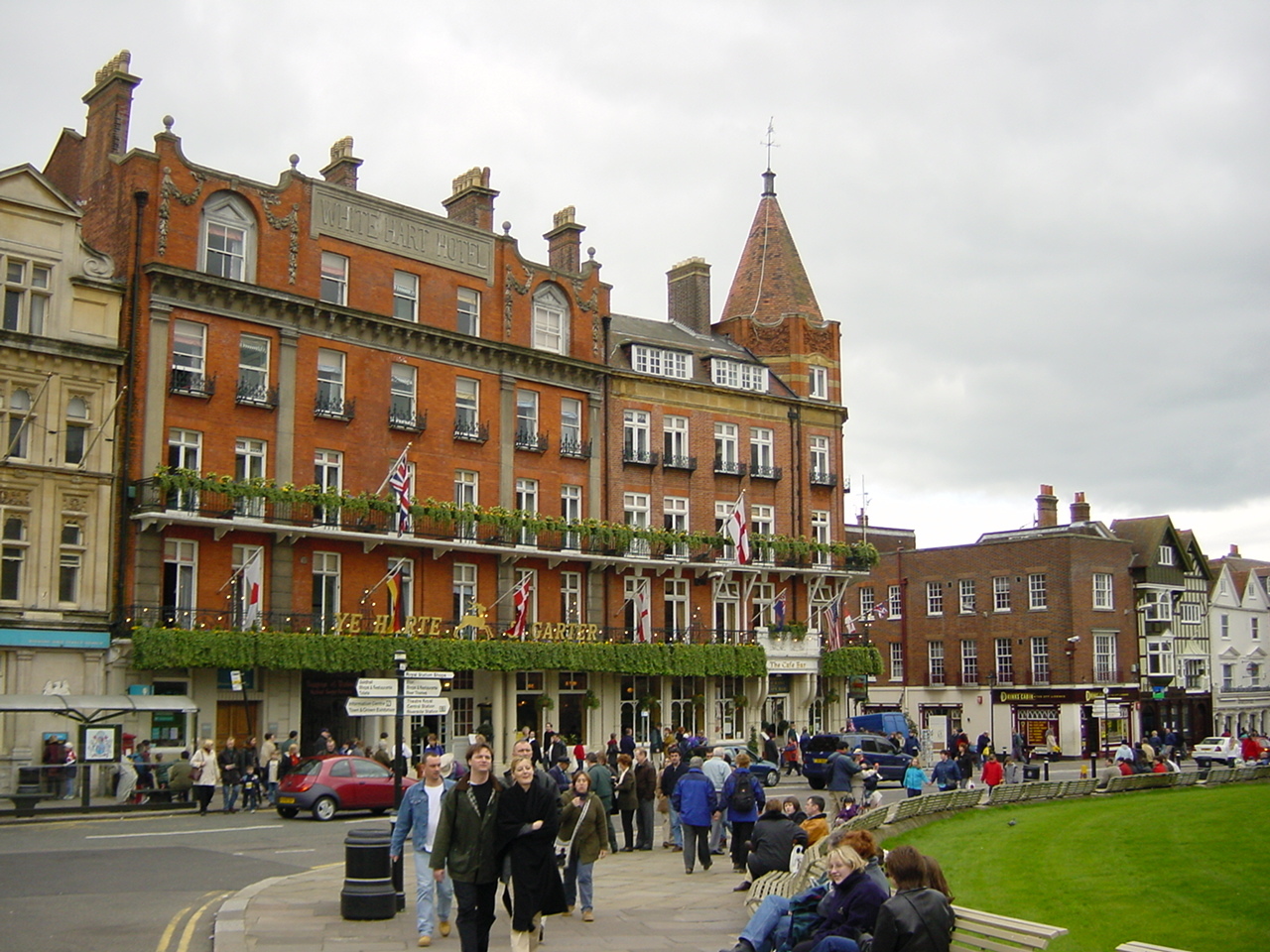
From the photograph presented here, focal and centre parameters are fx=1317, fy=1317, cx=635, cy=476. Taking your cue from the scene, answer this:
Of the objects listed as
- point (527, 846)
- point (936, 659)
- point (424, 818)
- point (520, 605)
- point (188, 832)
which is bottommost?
point (188, 832)

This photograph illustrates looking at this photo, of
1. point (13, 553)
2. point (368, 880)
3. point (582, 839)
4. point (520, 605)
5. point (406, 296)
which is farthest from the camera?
point (406, 296)

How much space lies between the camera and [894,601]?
73.1 m

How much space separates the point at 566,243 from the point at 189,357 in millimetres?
16844

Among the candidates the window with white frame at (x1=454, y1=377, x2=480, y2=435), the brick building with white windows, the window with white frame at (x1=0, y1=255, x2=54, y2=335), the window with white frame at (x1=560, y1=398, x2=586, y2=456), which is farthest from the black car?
the window with white frame at (x1=0, y1=255, x2=54, y2=335)

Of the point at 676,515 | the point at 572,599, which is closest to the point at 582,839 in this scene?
the point at 572,599

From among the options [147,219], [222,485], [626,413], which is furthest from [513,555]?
[147,219]

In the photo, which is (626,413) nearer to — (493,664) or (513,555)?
(513,555)

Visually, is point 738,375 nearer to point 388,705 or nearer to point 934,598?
point 934,598

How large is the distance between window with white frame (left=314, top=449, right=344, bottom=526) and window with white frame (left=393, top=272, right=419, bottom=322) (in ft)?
17.6

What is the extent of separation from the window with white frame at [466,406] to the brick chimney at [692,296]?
15425 millimetres

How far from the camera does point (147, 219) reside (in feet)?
121

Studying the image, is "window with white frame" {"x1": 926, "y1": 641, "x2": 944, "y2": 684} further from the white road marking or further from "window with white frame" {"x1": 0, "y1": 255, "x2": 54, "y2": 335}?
"window with white frame" {"x1": 0, "y1": 255, "x2": 54, "y2": 335}

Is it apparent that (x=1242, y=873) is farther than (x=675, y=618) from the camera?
No

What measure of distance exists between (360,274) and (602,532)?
12.1 meters
